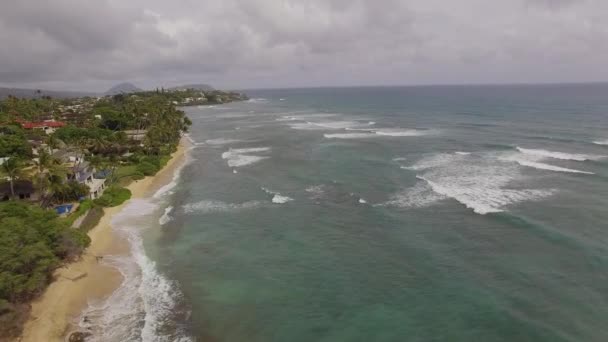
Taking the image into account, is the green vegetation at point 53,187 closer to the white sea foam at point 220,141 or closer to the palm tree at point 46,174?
the palm tree at point 46,174

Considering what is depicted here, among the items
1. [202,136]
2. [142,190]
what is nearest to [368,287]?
[142,190]

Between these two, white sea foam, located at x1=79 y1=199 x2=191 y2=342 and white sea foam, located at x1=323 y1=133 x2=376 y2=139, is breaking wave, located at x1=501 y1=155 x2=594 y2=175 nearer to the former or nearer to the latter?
white sea foam, located at x1=323 y1=133 x2=376 y2=139

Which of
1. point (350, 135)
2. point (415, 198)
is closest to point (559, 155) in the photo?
point (415, 198)

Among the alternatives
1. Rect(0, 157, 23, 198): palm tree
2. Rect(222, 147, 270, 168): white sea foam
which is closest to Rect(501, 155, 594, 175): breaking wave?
Rect(222, 147, 270, 168): white sea foam

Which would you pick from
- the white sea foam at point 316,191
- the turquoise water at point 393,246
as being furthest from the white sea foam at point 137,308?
the white sea foam at point 316,191

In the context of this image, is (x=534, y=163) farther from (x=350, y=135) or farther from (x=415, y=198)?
(x=350, y=135)

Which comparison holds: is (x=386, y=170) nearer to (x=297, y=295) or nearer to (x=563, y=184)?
(x=563, y=184)

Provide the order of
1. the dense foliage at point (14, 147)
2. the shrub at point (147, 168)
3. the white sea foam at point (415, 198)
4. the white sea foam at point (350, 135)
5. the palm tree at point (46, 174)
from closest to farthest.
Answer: the palm tree at point (46, 174)
the white sea foam at point (415, 198)
the shrub at point (147, 168)
the dense foliage at point (14, 147)
the white sea foam at point (350, 135)
